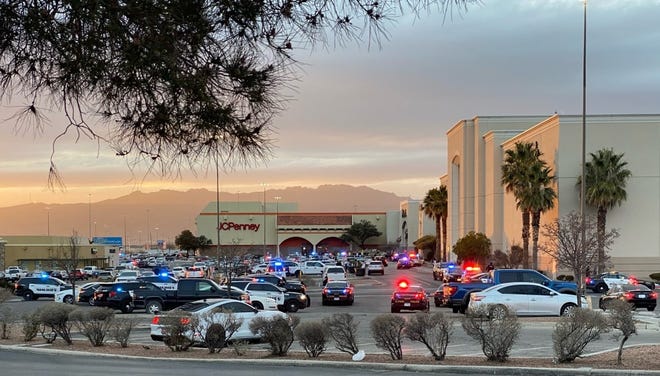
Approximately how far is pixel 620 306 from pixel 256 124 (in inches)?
592

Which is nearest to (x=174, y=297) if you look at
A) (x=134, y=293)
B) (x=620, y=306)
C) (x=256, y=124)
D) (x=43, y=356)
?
(x=134, y=293)

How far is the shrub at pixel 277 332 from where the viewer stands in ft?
64.4

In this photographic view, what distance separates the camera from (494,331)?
719 inches

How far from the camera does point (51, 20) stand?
5.34 m

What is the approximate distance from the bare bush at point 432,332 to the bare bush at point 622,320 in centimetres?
380

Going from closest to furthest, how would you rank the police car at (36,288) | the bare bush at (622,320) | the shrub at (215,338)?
the bare bush at (622,320) < the shrub at (215,338) < the police car at (36,288)

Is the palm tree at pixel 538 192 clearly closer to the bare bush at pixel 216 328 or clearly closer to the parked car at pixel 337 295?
the parked car at pixel 337 295

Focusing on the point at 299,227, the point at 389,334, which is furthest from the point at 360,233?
the point at 389,334

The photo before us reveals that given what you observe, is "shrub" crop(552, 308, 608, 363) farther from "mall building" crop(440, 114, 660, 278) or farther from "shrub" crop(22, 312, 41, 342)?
"mall building" crop(440, 114, 660, 278)

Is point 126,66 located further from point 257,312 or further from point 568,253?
point 568,253

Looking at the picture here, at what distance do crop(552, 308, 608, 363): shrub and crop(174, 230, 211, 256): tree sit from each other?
446 feet

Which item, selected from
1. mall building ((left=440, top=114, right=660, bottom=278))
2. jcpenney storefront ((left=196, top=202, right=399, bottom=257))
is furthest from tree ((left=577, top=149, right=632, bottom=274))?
jcpenney storefront ((left=196, top=202, right=399, bottom=257))

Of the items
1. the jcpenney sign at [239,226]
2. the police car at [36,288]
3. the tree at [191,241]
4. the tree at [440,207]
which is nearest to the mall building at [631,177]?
the tree at [440,207]

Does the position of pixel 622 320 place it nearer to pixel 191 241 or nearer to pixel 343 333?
pixel 343 333
